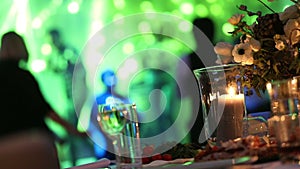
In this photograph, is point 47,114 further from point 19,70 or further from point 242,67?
point 242,67

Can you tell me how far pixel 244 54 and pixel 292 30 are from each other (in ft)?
0.46

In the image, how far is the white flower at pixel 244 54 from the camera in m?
1.62

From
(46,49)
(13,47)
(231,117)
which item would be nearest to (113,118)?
(231,117)

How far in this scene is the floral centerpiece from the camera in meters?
1.54

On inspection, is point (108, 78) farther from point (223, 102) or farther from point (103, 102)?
point (223, 102)

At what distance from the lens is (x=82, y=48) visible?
4.16m

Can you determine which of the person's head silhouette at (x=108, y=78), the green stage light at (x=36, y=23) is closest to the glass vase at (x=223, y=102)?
the person's head silhouette at (x=108, y=78)

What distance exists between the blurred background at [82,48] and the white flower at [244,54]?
7.88ft

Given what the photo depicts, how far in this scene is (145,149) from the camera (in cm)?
168

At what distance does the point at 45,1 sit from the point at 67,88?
21.3 inches

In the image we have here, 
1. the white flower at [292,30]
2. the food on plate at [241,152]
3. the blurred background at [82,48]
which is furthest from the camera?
the blurred background at [82,48]

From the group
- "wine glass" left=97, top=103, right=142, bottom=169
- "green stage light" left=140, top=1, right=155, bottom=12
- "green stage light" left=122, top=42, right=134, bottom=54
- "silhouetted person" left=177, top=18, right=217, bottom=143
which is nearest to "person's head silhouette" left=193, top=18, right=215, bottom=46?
"silhouetted person" left=177, top=18, right=217, bottom=143

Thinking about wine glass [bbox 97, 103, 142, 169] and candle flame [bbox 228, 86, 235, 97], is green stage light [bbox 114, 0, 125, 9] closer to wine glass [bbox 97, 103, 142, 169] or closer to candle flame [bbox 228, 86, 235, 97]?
candle flame [bbox 228, 86, 235, 97]

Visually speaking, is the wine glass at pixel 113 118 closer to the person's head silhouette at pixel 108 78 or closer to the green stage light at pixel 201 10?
the person's head silhouette at pixel 108 78
